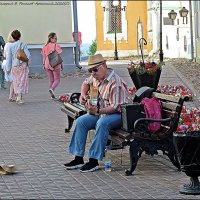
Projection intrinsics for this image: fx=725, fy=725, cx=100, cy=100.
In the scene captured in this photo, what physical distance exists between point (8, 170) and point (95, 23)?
44452 millimetres

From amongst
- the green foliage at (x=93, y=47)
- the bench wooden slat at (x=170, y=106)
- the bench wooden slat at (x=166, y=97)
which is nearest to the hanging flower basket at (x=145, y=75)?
the bench wooden slat at (x=166, y=97)

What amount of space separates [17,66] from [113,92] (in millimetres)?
8237

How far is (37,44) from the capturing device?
2861cm

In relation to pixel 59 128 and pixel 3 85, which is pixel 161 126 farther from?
pixel 3 85

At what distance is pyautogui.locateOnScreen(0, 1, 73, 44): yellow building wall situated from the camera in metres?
28.6

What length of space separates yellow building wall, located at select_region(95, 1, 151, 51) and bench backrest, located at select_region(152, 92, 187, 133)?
4285cm

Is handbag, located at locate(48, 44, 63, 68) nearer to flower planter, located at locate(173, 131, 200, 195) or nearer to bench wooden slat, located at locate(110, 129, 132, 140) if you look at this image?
bench wooden slat, located at locate(110, 129, 132, 140)

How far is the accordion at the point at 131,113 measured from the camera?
8.17 metres

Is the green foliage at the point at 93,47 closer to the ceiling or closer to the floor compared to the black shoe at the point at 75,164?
closer to the floor

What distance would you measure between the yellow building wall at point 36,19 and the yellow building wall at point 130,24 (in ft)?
73.5

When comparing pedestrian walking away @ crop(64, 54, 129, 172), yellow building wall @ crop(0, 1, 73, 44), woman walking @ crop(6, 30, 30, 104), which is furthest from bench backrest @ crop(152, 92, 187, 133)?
yellow building wall @ crop(0, 1, 73, 44)

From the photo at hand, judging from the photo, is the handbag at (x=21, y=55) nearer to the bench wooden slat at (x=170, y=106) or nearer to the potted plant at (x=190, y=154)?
the bench wooden slat at (x=170, y=106)

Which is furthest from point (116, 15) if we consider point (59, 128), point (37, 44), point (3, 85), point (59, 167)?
point (59, 167)

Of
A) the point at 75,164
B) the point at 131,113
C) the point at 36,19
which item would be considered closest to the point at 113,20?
the point at 36,19
